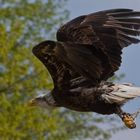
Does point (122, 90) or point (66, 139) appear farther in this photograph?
point (66, 139)

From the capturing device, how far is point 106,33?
9070 mm

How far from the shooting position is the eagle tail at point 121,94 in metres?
7.86

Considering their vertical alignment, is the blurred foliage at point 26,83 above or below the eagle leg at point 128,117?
below

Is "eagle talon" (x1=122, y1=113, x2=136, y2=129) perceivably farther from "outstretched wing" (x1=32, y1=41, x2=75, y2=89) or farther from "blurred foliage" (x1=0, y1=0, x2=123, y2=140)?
"blurred foliage" (x1=0, y1=0, x2=123, y2=140)

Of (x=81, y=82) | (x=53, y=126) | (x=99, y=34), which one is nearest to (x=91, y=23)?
(x=99, y=34)

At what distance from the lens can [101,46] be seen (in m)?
8.69

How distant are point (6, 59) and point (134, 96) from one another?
13.2 m

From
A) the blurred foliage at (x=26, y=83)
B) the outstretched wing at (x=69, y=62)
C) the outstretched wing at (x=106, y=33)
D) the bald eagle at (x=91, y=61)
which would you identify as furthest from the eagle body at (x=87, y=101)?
the blurred foliage at (x=26, y=83)

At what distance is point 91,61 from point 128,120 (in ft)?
2.87

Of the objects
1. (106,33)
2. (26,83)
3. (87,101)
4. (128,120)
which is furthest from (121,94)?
(26,83)

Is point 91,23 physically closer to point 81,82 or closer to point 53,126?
point 81,82

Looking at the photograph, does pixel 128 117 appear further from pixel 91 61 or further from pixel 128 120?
pixel 91 61

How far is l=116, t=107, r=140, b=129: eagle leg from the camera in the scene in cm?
806

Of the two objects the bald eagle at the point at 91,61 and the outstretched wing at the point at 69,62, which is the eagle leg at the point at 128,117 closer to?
the bald eagle at the point at 91,61
